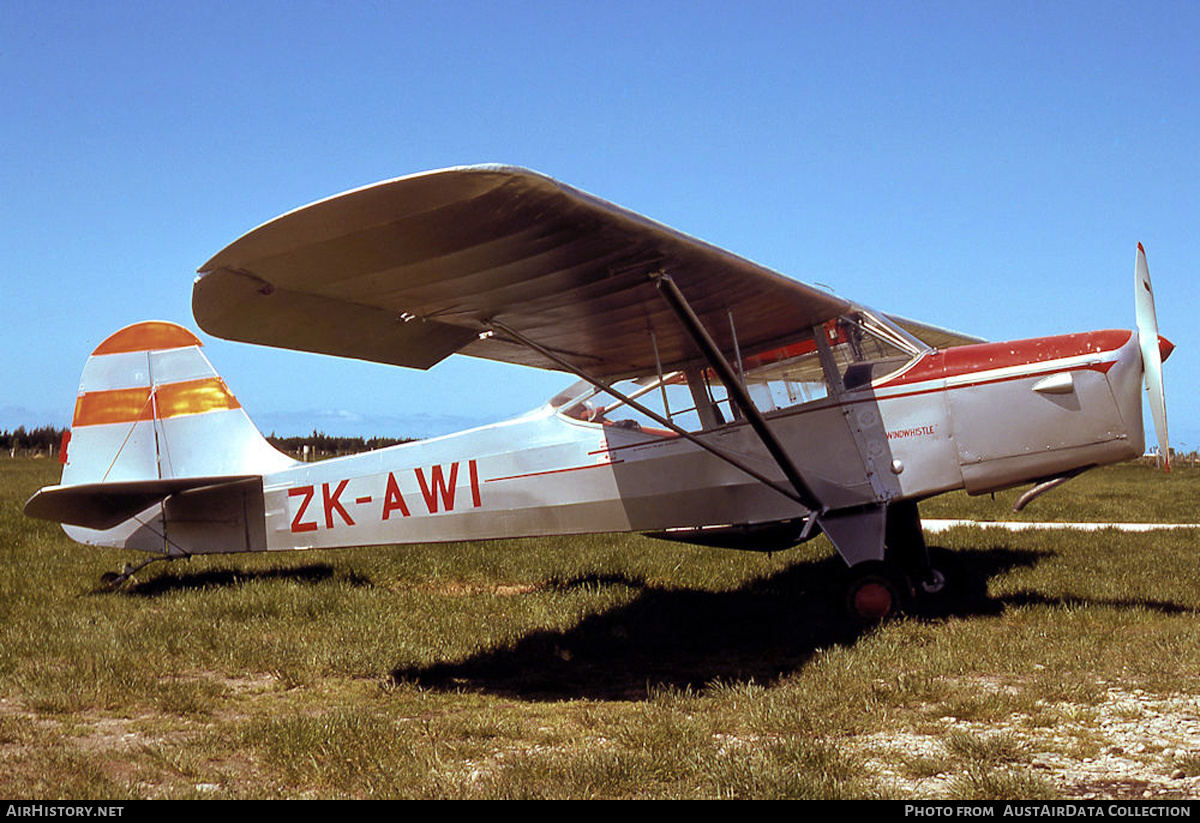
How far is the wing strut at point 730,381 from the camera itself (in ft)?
17.5

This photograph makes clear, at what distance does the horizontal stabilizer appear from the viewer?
7.68 metres

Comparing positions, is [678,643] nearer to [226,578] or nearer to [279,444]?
[226,578]

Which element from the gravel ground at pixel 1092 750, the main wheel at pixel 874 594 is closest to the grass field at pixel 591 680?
the gravel ground at pixel 1092 750

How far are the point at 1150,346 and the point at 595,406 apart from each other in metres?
→ 4.07

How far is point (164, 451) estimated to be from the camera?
8.73 metres

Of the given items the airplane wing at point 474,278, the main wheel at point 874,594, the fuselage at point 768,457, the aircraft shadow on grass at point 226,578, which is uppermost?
the airplane wing at point 474,278

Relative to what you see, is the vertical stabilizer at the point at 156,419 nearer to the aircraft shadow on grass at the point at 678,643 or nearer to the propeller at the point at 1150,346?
the aircraft shadow on grass at the point at 678,643

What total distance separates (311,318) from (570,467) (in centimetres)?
249

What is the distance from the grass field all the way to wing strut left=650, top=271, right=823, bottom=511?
1.07 m

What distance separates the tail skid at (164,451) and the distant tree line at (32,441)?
4551cm

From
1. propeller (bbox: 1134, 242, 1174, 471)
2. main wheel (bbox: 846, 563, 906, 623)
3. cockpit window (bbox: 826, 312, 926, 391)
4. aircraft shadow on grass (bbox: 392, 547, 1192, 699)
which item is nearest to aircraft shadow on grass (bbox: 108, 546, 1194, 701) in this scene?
aircraft shadow on grass (bbox: 392, 547, 1192, 699)

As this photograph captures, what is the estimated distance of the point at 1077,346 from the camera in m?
6.32

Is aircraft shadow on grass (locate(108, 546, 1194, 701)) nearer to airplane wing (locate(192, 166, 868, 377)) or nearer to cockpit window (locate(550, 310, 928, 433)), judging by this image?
cockpit window (locate(550, 310, 928, 433))
